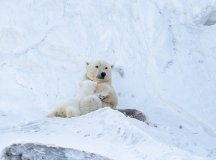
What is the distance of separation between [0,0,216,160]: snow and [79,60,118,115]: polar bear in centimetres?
42

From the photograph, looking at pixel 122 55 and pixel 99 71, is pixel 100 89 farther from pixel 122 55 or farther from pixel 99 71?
pixel 122 55

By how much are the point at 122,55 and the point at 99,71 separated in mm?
825

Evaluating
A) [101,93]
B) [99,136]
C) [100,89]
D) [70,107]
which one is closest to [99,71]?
[100,89]

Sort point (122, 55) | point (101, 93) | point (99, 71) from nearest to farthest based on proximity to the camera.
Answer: point (101, 93), point (99, 71), point (122, 55)

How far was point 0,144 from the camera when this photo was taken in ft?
17.9

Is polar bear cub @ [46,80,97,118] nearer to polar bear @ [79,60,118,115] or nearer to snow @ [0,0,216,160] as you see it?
polar bear @ [79,60,118,115]

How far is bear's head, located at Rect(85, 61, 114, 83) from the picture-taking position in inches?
320

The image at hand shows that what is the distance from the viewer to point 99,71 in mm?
8125

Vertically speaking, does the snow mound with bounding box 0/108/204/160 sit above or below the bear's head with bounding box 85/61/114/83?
below

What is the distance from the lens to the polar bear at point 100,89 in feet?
23.6

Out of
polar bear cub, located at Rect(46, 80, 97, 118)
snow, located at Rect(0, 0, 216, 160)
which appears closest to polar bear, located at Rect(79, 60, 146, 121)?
polar bear cub, located at Rect(46, 80, 97, 118)

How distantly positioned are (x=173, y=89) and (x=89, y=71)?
1.41m

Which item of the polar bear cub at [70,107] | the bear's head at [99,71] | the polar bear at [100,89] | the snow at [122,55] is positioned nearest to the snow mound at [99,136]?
the polar bear cub at [70,107]

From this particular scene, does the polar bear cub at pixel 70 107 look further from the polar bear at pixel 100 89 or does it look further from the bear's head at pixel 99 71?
the bear's head at pixel 99 71
